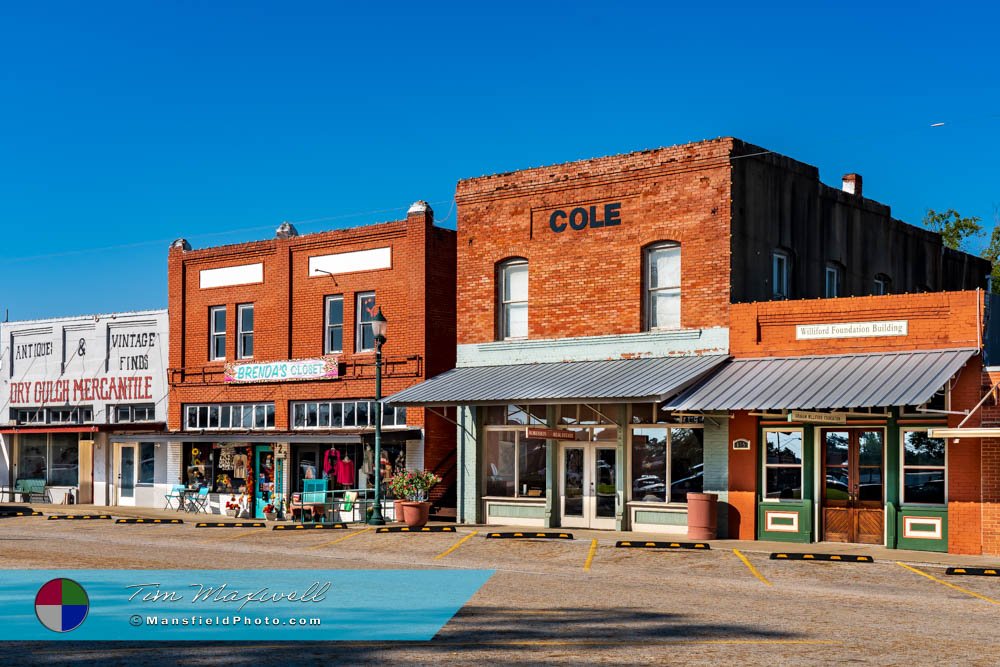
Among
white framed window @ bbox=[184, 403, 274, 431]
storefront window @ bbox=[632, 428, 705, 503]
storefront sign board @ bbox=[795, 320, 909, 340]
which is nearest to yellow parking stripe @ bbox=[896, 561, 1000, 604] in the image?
storefront sign board @ bbox=[795, 320, 909, 340]

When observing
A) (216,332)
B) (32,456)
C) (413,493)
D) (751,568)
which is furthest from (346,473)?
(751,568)

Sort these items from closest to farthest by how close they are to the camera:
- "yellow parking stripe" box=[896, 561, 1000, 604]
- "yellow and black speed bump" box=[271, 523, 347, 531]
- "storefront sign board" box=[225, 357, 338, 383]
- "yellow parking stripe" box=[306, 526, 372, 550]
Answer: "yellow parking stripe" box=[896, 561, 1000, 604] → "yellow parking stripe" box=[306, 526, 372, 550] → "yellow and black speed bump" box=[271, 523, 347, 531] → "storefront sign board" box=[225, 357, 338, 383]

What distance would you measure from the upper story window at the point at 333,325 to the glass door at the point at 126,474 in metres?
8.38

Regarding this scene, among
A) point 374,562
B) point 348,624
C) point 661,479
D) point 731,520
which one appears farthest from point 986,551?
point 348,624

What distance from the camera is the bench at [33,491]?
1582 inches

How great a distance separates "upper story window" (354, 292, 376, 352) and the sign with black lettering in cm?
640

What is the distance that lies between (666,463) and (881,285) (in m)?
10.2

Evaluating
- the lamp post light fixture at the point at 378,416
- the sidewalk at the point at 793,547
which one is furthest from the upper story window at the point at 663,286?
the lamp post light fixture at the point at 378,416

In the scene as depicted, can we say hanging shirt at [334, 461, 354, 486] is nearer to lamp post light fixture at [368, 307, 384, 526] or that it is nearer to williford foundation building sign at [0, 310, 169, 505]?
lamp post light fixture at [368, 307, 384, 526]

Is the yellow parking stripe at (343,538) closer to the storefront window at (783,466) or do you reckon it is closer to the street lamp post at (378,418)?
the street lamp post at (378,418)

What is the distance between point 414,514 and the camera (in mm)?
28047

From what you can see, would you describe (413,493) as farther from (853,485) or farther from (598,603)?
(598,603)

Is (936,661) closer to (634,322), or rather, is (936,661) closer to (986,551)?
(986,551)

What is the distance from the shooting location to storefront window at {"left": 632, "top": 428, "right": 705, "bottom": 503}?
26484mm
